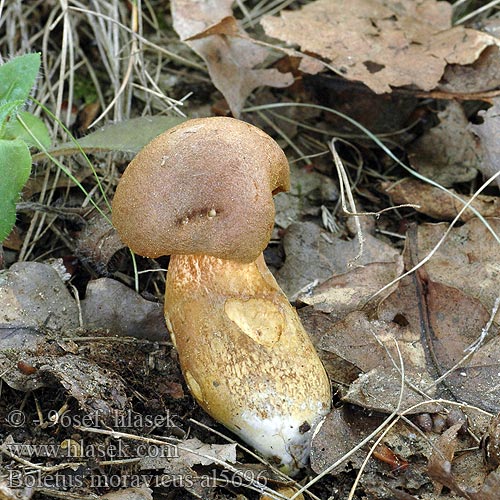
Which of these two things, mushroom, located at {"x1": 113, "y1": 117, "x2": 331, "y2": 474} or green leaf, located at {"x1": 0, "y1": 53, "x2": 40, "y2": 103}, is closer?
mushroom, located at {"x1": 113, "y1": 117, "x2": 331, "y2": 474}

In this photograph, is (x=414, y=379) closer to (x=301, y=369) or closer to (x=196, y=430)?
(x=301, y=369)

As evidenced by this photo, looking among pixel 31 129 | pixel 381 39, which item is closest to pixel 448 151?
pixel 381 39

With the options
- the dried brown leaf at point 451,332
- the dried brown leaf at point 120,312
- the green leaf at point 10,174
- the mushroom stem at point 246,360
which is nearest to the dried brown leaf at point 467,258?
the dried brown leaf at point 451,332

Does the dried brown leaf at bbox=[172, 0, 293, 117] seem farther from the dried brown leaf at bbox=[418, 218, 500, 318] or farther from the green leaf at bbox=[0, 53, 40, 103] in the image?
the dried brown leaf at bbox=[418, 218, 500, 318]

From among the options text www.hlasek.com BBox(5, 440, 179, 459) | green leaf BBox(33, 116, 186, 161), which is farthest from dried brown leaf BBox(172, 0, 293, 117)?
text www.hlasek.com BBox(5, 440, 179, 459)

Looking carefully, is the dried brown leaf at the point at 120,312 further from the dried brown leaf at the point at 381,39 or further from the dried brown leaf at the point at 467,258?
the dried brown leaf at the point at 381,39

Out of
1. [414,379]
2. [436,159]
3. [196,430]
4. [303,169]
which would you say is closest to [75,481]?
[196,430]

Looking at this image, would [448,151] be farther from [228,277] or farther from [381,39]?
[228,277]
